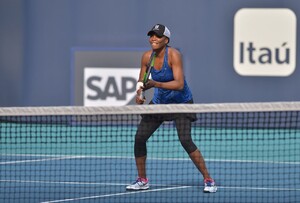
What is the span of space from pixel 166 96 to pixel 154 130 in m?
0.31

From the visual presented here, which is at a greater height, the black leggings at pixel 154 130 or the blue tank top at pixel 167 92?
the blue tank top at pixel 167 92

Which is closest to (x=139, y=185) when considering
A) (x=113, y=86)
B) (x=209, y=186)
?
(x=209, y=186)

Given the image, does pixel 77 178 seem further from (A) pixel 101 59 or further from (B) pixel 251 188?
(A) pixel 101 59

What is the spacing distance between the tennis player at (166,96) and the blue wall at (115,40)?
565cm

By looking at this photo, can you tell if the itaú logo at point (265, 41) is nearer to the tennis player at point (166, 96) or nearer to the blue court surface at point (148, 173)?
the blue court surface at point (148, 173)

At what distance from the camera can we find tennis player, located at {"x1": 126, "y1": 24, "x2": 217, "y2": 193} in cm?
791

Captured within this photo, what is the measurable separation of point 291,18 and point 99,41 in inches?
110

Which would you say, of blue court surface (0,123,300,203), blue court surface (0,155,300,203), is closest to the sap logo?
blue court surface (0,123,300,203)

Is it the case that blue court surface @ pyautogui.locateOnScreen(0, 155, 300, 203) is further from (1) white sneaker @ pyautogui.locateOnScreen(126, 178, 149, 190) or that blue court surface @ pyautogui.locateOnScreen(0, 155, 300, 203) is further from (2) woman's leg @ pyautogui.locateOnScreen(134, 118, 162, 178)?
(2) woman's leg @ pyautogui.locateOnScreen(134, 118, 162, 178)

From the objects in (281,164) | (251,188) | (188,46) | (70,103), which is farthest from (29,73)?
(251,188)

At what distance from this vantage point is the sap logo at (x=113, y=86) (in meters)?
13.7

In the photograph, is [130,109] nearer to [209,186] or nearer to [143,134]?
[143,134]

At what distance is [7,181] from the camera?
884 cm

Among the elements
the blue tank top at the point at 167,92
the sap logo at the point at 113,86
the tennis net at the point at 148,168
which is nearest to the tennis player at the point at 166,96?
the blue tank top at the point at 167,92
